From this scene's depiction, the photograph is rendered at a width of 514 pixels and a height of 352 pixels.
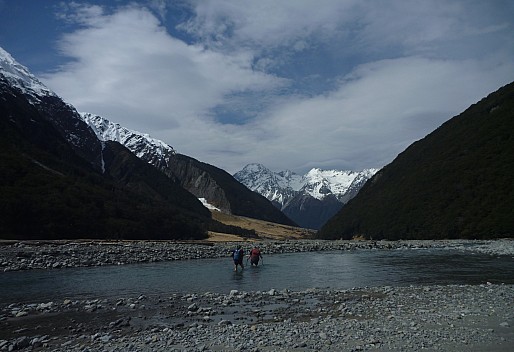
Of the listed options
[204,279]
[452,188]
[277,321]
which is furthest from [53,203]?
[452,188]

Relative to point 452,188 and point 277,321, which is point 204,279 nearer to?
point 277,321

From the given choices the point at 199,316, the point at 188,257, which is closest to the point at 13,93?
the point at 188,257

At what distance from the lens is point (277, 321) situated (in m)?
17.5

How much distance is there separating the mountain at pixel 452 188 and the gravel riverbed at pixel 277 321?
69.4 meters

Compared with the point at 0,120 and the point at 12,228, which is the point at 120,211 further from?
the point at 0,120

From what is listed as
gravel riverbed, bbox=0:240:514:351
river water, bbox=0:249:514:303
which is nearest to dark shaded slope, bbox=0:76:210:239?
river water, bbox=0:249:514:303

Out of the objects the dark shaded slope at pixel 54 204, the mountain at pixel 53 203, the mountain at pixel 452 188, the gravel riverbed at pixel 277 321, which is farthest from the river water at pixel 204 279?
the mountain at pixel 452 188

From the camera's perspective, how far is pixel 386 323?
15.9 m

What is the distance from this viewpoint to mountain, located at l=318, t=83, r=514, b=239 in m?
89.4

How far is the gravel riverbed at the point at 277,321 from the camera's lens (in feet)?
44.3

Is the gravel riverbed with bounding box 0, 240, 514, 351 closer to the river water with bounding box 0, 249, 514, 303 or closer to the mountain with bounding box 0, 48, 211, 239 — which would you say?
the river water with bounding box 0, 249, 514, 303

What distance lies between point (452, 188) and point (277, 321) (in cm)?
9795

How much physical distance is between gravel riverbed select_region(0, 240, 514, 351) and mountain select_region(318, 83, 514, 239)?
228ft

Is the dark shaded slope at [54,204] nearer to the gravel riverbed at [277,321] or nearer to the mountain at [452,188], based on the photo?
the mountain at [452,188]
